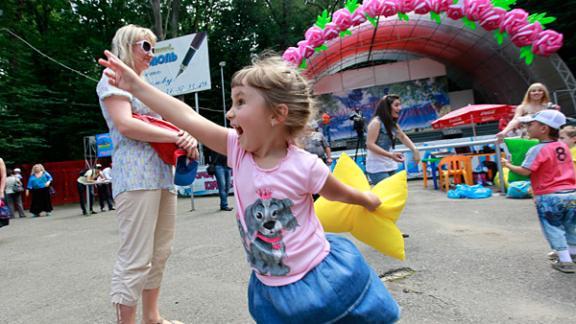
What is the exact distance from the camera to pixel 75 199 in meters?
18.0

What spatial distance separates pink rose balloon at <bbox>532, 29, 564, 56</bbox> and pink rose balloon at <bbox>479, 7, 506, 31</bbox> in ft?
3.75

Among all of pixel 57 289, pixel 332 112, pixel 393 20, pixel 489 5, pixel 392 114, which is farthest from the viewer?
pixel 332 112

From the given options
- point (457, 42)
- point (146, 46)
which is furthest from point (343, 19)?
point (146, 46)

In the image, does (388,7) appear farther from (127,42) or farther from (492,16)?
(127,42)

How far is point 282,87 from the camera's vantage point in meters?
1.28

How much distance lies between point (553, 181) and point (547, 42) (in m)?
9.09

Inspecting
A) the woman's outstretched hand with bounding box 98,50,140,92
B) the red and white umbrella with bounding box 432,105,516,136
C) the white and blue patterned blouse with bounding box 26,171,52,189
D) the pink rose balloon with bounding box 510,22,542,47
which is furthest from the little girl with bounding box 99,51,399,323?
the white and blue patterned blouse with bounding box 26,171,52,189

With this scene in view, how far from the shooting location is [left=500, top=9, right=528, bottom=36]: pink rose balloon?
10180mm

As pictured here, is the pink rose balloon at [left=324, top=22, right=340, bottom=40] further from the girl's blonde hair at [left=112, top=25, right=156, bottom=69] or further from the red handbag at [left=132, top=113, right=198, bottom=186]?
the red handbag at [left=132, top=113, right=198, bottom=186]

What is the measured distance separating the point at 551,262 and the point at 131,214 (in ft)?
11.2

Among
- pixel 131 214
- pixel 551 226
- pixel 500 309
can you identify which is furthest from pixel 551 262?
pixel 131 214

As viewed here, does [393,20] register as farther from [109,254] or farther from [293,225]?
[293,225]

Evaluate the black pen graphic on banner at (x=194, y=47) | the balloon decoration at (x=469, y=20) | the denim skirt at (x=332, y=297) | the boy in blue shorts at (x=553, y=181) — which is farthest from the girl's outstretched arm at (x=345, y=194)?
the black pen graphic on banner at (x=194, y=47)

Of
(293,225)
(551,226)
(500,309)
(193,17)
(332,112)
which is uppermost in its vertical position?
(193,17)
